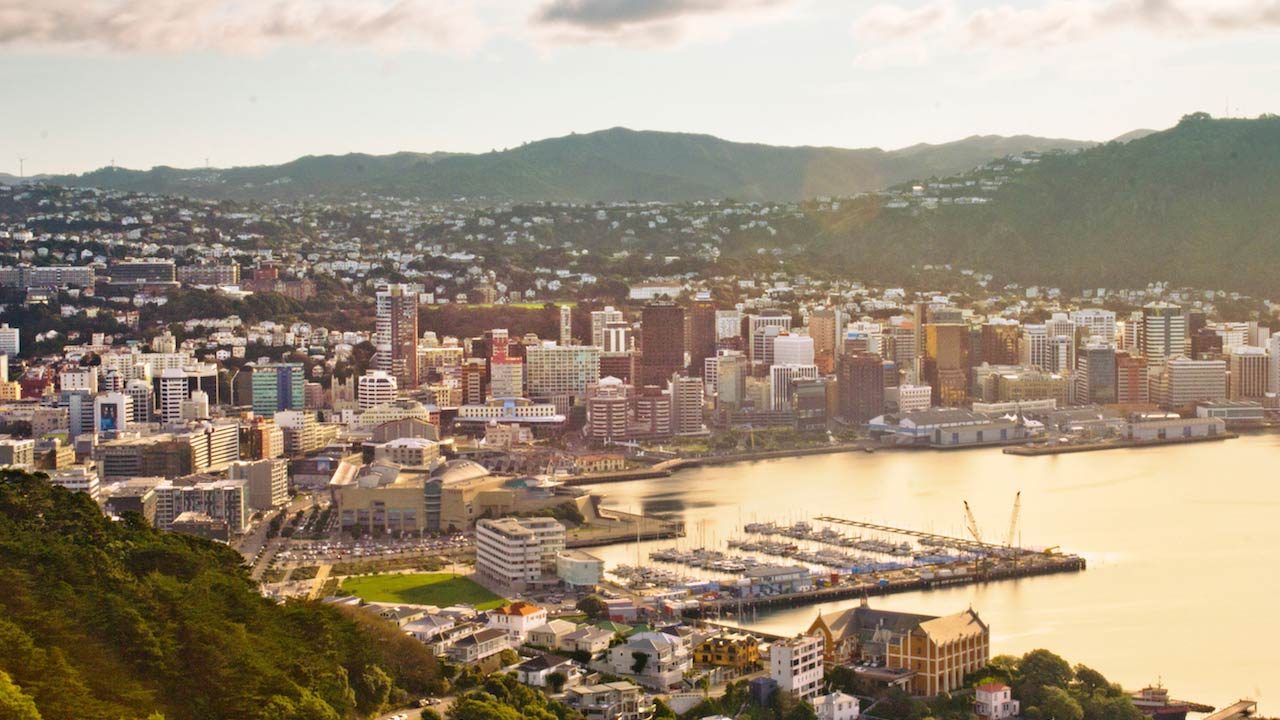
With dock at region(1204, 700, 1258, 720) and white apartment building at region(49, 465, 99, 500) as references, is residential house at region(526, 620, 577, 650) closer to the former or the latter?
dock at region(1204, 700, 1258, 720)

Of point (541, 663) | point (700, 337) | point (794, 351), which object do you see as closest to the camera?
point (541, 663)

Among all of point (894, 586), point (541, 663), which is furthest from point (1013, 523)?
point (541, 663)

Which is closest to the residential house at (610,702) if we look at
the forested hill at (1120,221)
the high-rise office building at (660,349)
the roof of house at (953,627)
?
the roof of house at (953,627)

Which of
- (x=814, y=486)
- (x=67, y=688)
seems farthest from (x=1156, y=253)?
(x=67, y=688)

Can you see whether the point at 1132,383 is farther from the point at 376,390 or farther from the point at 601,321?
the point at 376,390

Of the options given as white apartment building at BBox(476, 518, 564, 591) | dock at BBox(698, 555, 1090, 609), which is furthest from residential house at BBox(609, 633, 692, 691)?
white apartment building at BBox(476, 518, 564, 591)

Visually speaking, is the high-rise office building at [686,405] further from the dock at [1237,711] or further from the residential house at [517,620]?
the dock at [1237,711]
